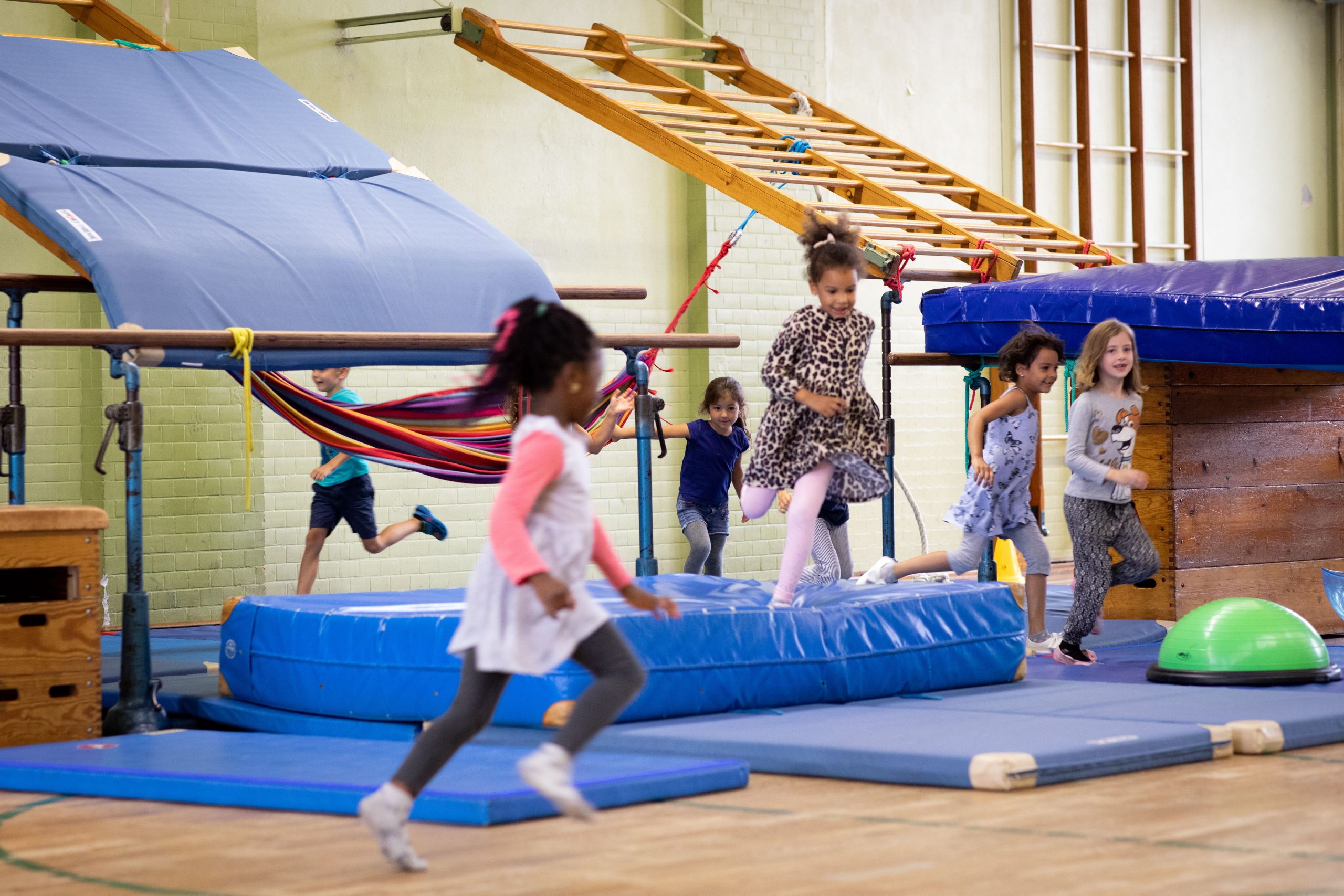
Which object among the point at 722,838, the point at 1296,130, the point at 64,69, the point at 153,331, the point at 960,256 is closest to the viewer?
the point at 722,838

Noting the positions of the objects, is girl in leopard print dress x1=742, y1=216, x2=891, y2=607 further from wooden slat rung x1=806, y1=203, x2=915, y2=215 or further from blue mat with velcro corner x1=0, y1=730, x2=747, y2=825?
wooden slat rung x1=806, y1=203, x2=915, y2=215

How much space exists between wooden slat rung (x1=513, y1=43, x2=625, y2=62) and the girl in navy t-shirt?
6.94 ft

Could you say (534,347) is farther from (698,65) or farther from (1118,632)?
(698,65)

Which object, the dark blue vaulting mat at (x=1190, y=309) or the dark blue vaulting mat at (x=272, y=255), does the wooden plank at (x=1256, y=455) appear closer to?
the dark blue vaulting mat at (x=1190, y=309)

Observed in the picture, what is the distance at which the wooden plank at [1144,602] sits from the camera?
6348mm

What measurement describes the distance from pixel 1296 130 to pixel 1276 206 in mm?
665

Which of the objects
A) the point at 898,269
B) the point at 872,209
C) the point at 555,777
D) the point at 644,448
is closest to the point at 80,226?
the point at 644,448

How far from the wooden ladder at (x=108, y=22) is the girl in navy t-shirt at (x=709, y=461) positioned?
2.62m

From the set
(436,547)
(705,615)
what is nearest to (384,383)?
(436,547)

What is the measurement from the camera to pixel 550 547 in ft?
9.57

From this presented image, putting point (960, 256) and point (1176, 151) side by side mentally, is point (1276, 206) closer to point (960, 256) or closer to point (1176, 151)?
point (1176, 151)

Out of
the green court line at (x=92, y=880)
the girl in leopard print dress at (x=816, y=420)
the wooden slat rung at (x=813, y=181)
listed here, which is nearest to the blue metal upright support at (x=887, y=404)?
the wooden slat rung at (x=813, y=181)

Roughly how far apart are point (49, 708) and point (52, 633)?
20 cm

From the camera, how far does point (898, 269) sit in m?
6.30
